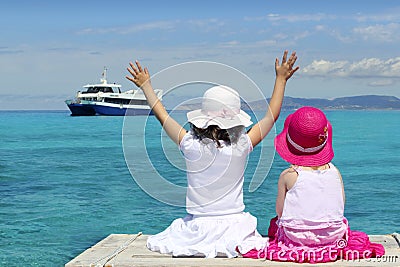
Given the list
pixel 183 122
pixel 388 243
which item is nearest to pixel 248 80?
pixel 183 122

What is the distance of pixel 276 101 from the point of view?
4266 millimetres

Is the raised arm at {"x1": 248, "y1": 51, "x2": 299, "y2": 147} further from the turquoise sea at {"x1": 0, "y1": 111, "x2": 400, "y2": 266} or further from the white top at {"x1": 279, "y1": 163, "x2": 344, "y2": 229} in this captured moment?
the turquoise sea at {"x1": 0, "y1": 111, "x2": 400, "y2": 266}

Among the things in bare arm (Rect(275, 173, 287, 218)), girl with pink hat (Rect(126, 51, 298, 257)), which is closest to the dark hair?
girl with pink hat (Rect(126, 51, 298, 257))

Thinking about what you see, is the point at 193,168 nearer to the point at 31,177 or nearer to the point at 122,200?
the point at 122,200

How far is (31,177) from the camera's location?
624 inches

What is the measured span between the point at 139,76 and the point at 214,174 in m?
0.81

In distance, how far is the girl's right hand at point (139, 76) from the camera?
4285mm

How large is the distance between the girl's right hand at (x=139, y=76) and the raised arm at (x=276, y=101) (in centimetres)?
77

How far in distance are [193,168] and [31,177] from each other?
12.4 m

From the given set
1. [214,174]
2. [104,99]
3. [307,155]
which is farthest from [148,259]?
[104,99]

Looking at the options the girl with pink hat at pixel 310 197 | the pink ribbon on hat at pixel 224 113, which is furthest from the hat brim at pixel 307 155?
the pink ribbon on hat at pixel 224 113

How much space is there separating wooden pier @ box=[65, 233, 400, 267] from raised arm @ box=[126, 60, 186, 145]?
29.9 inches

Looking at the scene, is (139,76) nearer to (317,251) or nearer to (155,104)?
(155,104)

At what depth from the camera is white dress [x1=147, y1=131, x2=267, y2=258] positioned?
13.4 ft
